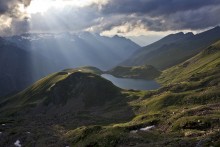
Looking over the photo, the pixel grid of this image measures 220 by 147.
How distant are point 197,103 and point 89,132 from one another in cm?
5173

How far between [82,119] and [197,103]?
4899 centimetres

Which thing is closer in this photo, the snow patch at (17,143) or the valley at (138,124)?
the valley at (138,124)

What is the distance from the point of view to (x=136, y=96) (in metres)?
185

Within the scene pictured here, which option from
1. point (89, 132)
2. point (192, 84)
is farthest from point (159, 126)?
point (192, 84)

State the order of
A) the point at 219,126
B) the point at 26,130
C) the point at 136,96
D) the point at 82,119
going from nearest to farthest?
the point at 219,126
the point at 26,130
the point at 82,119
the point at 136,96

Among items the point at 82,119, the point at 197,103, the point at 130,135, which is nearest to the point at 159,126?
the point at 130,135

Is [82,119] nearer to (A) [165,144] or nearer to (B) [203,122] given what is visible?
(B) [203,122]

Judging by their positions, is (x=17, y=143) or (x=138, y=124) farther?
(x=17, y=143)

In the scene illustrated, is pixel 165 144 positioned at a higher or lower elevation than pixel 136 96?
lower

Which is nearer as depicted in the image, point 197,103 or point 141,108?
Answer: point 197,103

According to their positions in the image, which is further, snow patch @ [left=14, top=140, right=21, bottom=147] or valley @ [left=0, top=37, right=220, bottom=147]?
snow patch @ [left=14, top=140, right=21, bottom=147]

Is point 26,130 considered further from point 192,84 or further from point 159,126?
point 192,84

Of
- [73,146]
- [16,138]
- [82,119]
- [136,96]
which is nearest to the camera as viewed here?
[73,146]

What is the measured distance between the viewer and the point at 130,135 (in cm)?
7556
